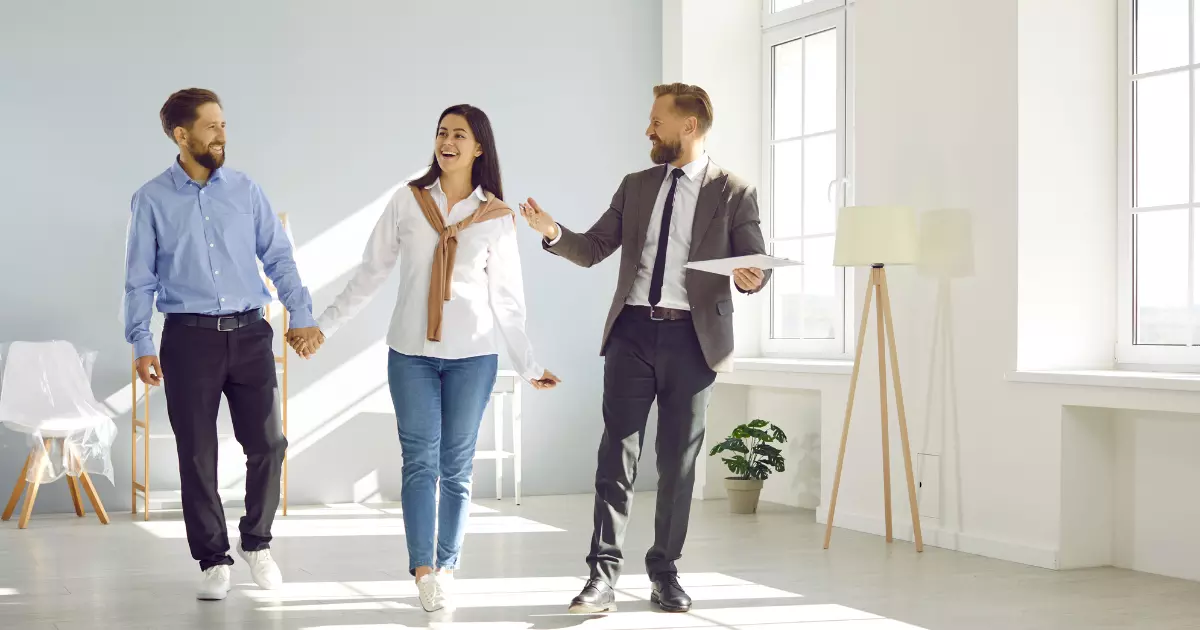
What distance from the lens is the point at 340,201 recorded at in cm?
668

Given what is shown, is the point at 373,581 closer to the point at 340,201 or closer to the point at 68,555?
the point at 68,555

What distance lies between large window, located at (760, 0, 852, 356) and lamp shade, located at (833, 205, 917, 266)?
1.32 meters

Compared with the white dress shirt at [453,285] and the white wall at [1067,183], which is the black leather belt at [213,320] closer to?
the white dress shirt at [453,285]

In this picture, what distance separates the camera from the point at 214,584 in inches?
151

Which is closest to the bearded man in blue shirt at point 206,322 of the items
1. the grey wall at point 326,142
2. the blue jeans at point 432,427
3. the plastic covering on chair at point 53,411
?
the blue jeans at point 432,427

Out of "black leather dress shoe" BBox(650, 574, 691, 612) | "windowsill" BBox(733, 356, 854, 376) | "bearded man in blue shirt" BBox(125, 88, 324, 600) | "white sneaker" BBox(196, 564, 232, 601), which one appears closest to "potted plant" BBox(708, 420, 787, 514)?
"windowsill" BBox(733, 356, 854, 376)

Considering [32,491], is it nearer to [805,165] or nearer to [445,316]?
[445,316]

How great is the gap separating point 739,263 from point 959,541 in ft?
7.38

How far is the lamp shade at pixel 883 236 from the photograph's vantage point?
16.5 ft

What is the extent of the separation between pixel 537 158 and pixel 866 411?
255 cm

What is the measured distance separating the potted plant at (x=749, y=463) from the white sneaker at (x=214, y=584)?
295 centimetres

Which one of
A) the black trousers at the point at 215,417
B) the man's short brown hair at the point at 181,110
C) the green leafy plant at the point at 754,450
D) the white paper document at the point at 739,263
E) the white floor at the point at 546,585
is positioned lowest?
the white floor at the point at 546,585

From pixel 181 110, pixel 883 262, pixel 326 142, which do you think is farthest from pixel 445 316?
pixel 326 142

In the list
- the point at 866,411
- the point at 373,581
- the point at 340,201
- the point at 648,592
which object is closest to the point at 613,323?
the point at 648,592
